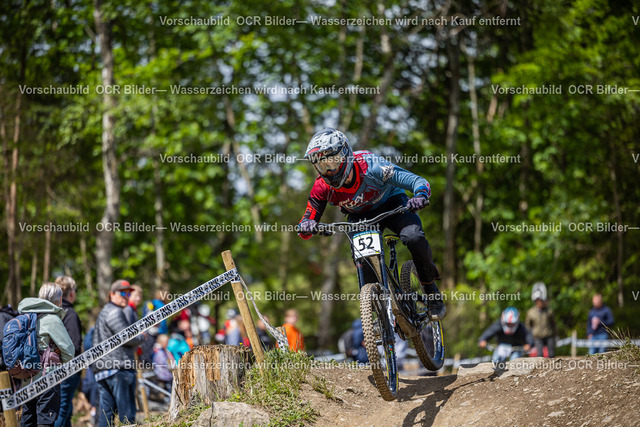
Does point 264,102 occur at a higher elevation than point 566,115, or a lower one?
higher

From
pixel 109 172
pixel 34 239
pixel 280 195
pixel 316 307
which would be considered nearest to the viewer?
pixel 109 172

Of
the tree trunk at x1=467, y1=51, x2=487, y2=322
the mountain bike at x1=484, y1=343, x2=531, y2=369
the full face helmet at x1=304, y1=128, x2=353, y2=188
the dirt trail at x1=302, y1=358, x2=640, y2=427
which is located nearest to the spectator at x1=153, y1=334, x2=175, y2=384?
the dirt trail at x1=302, y1=358, x2=640, y2=427

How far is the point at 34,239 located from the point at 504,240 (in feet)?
48.8

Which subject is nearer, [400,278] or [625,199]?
[400,278]

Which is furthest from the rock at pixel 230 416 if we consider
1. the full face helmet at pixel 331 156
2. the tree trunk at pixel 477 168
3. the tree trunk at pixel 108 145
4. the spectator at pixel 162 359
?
the tree trunk at pixel 477 168

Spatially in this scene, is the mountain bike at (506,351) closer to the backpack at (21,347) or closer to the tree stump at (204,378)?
the tree stump at (204,378)

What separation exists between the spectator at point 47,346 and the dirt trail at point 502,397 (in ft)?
8.71

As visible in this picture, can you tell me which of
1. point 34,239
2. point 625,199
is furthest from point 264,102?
point 625,199

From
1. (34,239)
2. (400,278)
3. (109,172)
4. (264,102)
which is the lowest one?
(400,278)

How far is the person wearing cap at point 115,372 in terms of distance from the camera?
7965mm

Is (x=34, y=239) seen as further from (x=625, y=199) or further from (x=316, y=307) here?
(x=625, y=199)

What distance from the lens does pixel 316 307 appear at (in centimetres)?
Answer: 2816

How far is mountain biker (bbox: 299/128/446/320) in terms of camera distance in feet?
21.0

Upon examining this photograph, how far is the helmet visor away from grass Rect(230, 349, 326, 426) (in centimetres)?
238
